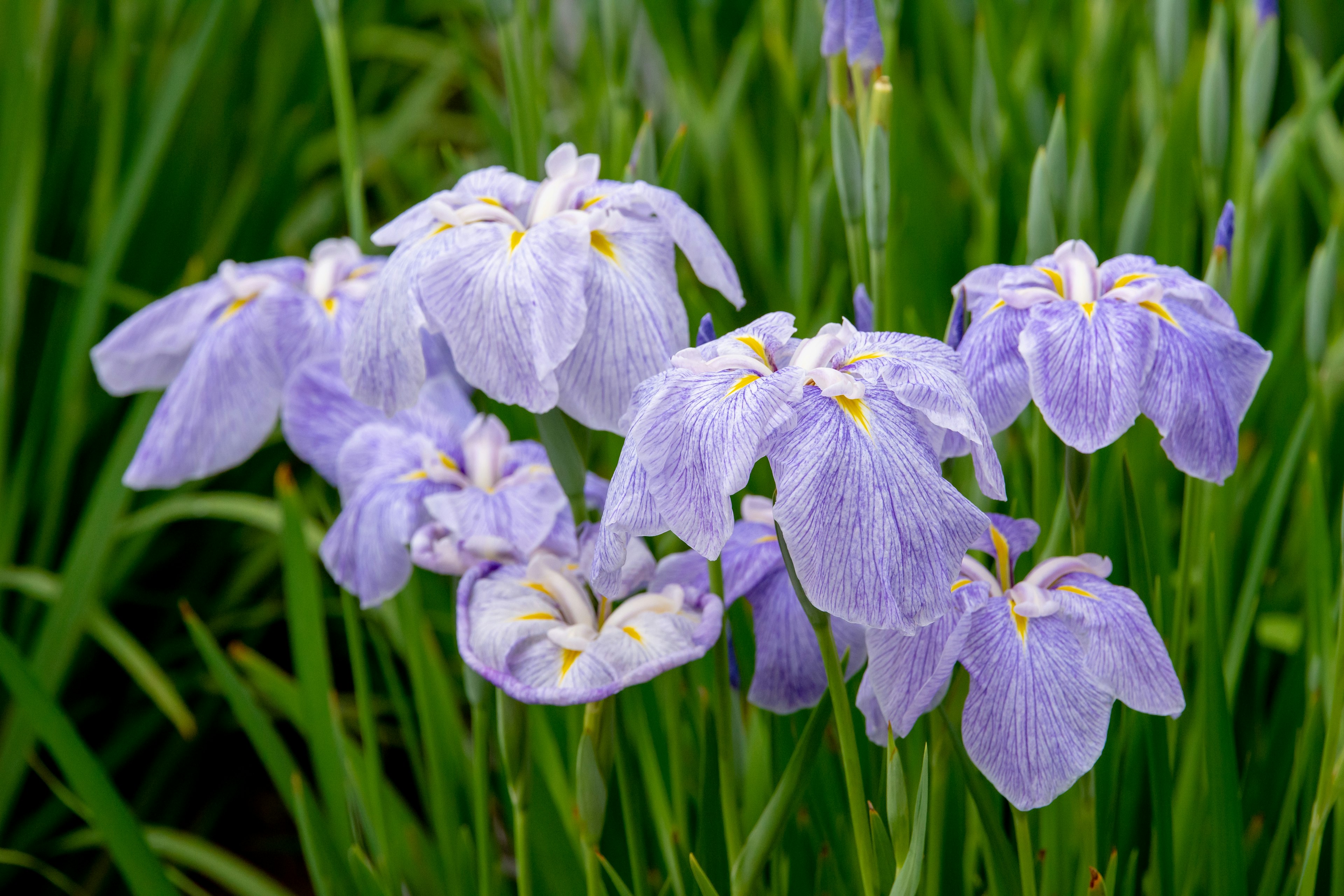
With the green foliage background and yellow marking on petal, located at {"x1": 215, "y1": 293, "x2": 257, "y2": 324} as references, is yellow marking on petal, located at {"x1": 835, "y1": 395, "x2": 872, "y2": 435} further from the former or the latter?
yellow marking on petal, located at {"x1": 215, "y1": 293, "x2": 257, "y2": 324}

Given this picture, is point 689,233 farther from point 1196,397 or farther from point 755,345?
point 1196,397

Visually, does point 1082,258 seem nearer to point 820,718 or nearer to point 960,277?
point 820,718

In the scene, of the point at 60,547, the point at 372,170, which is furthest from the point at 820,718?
the point at 372,170

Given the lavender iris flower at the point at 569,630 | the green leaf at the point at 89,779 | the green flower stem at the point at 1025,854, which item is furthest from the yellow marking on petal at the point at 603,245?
the green leaf at the point at 89,779

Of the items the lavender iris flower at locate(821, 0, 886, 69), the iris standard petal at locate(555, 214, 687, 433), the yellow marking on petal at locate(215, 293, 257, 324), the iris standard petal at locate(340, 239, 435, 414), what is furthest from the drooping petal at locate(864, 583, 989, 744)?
the yellow marking on petal at locate(215, 293, 257, 324)

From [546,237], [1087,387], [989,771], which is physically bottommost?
[989,771]

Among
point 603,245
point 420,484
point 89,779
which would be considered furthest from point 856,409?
point 89,779
